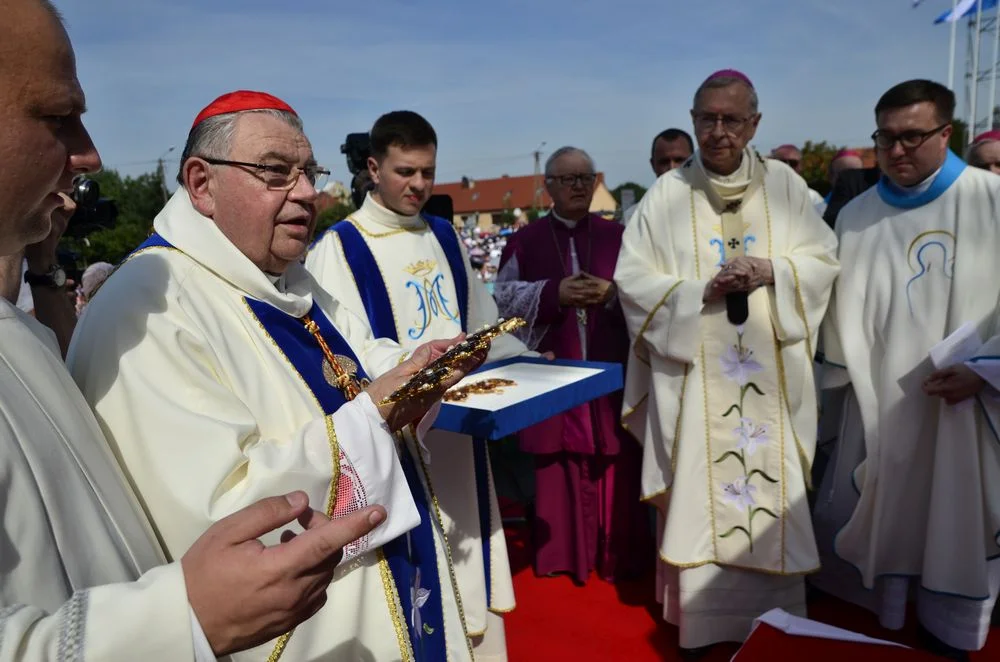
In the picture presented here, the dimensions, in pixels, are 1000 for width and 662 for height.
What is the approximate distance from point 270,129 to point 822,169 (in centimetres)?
2283

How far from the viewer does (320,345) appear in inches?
79.3

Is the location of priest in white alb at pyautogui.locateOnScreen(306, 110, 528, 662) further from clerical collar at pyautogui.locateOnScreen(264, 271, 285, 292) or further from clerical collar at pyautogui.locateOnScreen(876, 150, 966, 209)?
clerical collar at pyautogui.locateOnScreen(876, 150, 966, 209)

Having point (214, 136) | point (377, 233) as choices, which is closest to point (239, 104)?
point (214, 136)

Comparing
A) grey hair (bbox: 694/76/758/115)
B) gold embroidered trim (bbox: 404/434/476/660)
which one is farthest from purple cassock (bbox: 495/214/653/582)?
gold embroidered trim (bbox: 404/434/476/660)

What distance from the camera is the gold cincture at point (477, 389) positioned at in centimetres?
260

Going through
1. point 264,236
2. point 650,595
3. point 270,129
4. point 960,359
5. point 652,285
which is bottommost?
point 650,595

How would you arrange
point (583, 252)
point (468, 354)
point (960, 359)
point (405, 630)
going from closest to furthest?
point (405, 630) → point (468, 354) → point (960, 359) → point (583, 252)

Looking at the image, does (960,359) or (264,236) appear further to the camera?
(960,359)

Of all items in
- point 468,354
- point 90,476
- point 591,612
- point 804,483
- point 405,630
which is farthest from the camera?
point 591,612

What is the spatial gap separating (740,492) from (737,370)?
2.02ft

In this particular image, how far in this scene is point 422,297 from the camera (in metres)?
3.47

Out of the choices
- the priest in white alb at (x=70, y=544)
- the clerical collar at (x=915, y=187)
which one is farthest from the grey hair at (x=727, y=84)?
the priest in white alb at (x=70, y=544)

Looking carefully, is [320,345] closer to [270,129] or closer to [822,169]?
[270,129]

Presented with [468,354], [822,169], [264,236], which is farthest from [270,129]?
[822,169]
